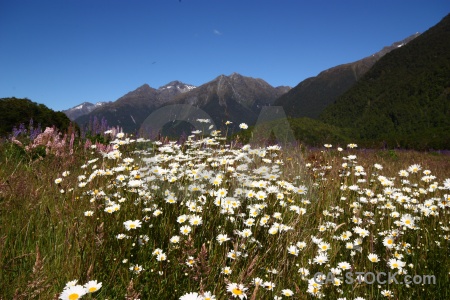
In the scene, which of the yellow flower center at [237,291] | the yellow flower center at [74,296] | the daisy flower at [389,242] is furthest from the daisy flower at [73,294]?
the daisy flower at [389,242]

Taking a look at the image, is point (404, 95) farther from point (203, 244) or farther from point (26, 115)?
point (203, 244)

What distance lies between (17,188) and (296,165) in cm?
429

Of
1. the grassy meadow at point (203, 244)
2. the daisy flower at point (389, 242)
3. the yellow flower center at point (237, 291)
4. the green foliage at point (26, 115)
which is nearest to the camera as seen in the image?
the yellow flower center at point (237, 291)

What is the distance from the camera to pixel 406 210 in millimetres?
4000

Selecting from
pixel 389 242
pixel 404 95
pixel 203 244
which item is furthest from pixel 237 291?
pixel 404 95

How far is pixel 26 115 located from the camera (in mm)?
12195

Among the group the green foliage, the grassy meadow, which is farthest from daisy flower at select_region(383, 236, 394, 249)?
the green foliage

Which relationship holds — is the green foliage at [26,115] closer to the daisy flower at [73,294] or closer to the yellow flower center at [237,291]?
the daisy flower at [73,294]

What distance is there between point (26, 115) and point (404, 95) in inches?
2971

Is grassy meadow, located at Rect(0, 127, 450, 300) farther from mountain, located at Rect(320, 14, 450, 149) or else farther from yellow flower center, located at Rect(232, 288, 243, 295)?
mountain, located at Rect(320, 14, 450, 149)

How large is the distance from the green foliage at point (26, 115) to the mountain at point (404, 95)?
150 ft

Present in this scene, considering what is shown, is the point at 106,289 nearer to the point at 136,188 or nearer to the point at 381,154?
the point at 136,188

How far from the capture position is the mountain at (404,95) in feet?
193

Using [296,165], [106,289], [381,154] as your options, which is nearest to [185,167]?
[106,289]
